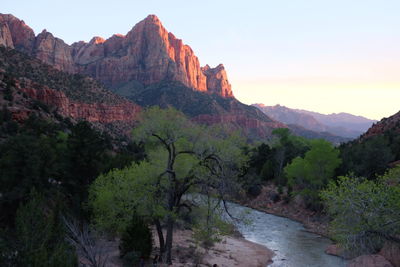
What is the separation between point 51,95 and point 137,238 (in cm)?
5589

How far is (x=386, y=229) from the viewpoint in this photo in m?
16.9

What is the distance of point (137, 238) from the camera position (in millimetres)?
19688

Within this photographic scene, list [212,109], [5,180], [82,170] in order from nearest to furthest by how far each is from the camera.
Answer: [5,180] < [82,170] < [212,109]

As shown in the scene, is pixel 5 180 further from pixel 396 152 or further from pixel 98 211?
pixel 396 152

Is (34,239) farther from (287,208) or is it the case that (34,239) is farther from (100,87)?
(100,87)

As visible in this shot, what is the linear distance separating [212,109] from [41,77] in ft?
273

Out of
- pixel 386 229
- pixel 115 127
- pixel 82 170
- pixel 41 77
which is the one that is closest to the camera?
pixel 386 229

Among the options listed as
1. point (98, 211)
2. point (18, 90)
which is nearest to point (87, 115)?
point (18, 90)

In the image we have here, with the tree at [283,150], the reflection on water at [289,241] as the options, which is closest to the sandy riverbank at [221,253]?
the reflection on water at [289,241]

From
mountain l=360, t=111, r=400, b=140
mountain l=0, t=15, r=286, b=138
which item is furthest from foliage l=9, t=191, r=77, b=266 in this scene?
mountain l=0, t=15, r=286, b=138

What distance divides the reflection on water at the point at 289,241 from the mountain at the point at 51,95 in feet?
121

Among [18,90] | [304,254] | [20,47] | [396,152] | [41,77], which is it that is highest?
[20,47]

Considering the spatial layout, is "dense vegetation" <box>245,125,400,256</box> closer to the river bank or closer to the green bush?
the river bank

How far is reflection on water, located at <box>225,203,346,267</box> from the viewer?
88.3 ft
